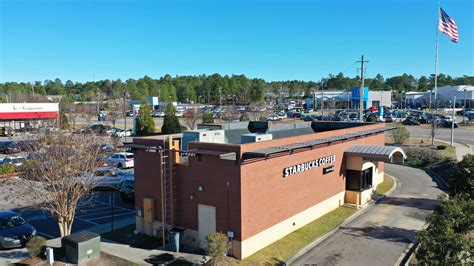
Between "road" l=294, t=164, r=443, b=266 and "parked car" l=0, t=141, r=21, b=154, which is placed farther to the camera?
"parked car" l=0, t=141, r=21, b=154

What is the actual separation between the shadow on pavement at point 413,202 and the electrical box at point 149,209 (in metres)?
14.8

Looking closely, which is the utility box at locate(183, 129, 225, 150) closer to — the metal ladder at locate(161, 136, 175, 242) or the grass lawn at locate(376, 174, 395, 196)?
the metal ladder at locate(161, 136, 175, 242)

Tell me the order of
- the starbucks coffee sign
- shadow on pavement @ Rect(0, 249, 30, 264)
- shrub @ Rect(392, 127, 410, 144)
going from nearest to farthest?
shadow on pavement @ Rect(0, 249, 30, 264)
the starbucks coffee sign
shrub @ Rect(392, 127, 410, 144)

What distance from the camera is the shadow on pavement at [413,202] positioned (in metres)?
23.7

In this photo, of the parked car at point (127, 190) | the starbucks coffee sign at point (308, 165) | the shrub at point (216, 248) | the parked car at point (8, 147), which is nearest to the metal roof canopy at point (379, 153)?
the starbucks coffee sign at point (308, 165)

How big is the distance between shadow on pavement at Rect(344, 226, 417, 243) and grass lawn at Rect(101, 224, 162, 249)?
937 cm

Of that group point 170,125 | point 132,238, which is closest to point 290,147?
point 132,238

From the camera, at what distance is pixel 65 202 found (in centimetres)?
1650

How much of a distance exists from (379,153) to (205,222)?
1126 centimetres

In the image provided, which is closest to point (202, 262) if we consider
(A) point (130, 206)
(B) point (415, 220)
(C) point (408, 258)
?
(C) point (408, 258)

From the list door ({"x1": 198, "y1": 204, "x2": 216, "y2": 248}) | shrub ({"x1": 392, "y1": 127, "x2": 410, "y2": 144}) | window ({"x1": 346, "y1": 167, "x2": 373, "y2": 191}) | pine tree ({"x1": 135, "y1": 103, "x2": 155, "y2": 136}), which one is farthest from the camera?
pine tree ({"x1": 135, "y1": 103, "x2": 155, "y2": 136})

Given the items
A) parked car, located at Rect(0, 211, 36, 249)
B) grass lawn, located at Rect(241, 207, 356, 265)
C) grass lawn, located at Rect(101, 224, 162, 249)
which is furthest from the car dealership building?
parked car, located at Rect(0, 211, 36, 249)

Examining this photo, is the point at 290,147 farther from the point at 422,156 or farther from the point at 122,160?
the point at 422,156

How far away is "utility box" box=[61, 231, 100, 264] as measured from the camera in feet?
49.7
